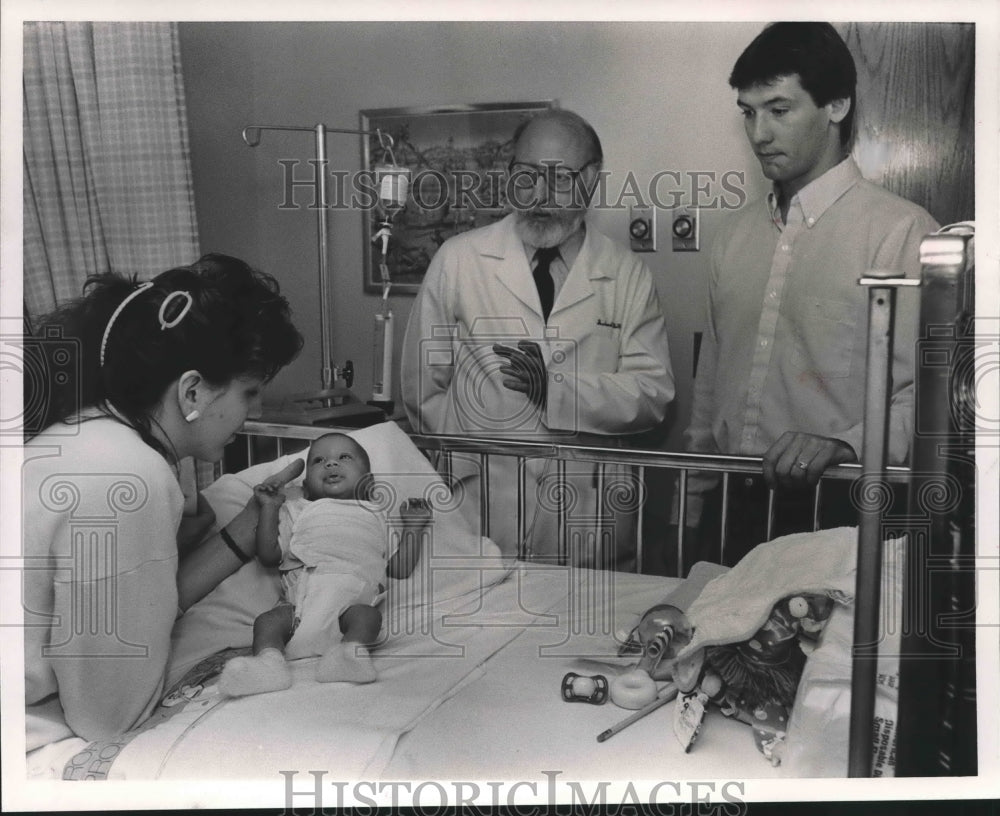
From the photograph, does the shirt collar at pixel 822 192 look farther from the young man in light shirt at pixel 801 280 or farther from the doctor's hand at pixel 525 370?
the doctor's hand at pixel 525 370

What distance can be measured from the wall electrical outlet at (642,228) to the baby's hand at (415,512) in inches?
25.8

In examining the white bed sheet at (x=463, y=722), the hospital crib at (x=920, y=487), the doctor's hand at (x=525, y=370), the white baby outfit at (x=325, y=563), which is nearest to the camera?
the hospital crib at (x=920, y=487)

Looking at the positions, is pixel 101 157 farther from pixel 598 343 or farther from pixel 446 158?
A: pixel 598 343

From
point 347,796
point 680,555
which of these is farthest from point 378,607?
point 680,555

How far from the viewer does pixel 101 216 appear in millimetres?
1887

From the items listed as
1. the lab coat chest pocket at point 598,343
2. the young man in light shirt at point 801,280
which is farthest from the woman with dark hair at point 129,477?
the young man in light shirt at point 801,280

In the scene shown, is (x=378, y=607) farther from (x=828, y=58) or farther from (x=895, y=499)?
(x=828, y=58)

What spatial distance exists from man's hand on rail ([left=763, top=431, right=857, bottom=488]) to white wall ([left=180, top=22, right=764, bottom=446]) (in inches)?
8.4

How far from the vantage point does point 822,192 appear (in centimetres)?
185

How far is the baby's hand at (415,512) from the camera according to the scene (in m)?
1.89

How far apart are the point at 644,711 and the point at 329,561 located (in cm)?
64

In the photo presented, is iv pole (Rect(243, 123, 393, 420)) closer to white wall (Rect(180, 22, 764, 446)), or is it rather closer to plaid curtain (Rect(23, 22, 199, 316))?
white wall (Rect(180, 22, 764, 446))

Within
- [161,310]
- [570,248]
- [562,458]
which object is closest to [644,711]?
[562,458]

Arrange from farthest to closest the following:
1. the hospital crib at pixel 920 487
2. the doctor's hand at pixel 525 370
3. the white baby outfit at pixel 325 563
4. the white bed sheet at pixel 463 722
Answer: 1. the doctor's hand at pixel 525 370
2. the white baby outfit at pixel 325 563
3. the white bed sheet at pixel 463 722
4. the hospital crib at pixel 920 487
